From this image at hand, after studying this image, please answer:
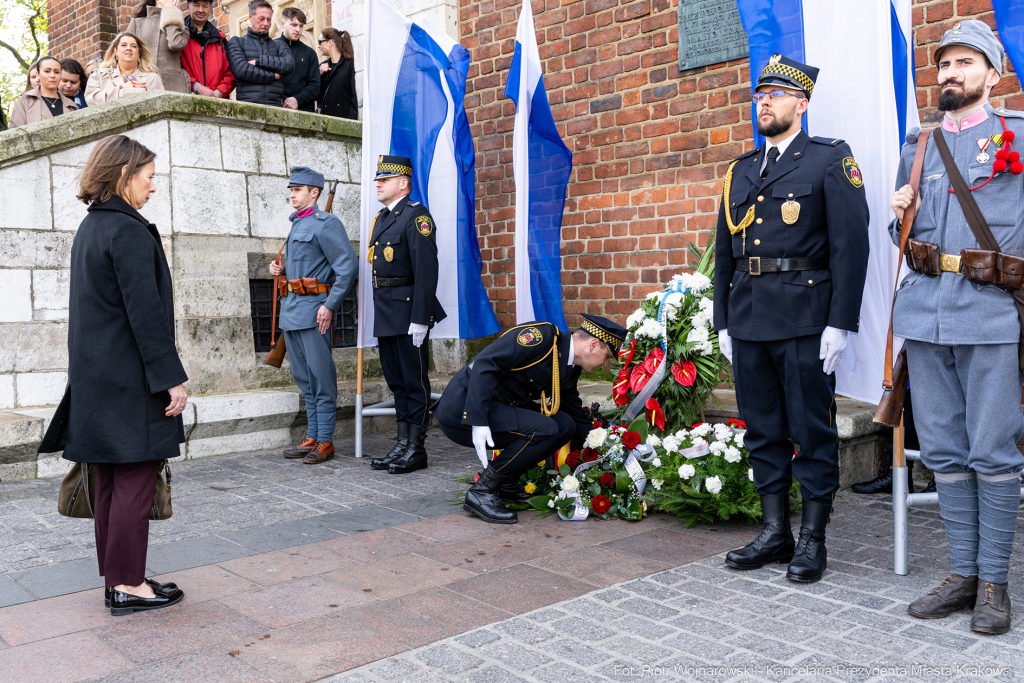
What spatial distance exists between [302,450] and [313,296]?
1.08 m

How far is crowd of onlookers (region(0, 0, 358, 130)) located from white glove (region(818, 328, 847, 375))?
553 cm

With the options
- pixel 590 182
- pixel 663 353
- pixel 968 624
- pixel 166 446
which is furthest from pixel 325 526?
pixel 590 182

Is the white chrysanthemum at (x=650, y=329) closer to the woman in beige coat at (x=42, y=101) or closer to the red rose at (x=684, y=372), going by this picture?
the red rose at (x=684, y=372)

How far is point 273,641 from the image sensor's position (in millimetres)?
2861

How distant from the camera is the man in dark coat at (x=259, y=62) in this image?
7.33 meters

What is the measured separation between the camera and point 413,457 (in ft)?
18.4

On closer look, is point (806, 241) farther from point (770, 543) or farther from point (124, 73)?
point (124, 73)

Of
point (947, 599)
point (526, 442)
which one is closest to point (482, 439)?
point (526, 442)

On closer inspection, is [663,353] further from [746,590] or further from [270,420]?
[270,420]

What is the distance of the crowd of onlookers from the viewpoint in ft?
23.7

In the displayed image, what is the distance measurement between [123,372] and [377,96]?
3528 mm

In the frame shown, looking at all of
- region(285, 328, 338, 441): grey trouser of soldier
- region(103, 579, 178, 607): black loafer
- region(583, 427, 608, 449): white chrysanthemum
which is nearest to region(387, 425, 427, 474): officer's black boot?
region(285, 328, 338, 441): grey trouser of soldier

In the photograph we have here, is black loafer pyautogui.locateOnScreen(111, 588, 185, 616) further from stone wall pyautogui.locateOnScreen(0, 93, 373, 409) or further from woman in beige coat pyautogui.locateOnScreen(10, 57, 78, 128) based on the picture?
woman in beige coat pyautogui.locateOnScreen(10, 57, 78, 128)

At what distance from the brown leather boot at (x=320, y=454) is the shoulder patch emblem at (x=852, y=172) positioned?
388cm
